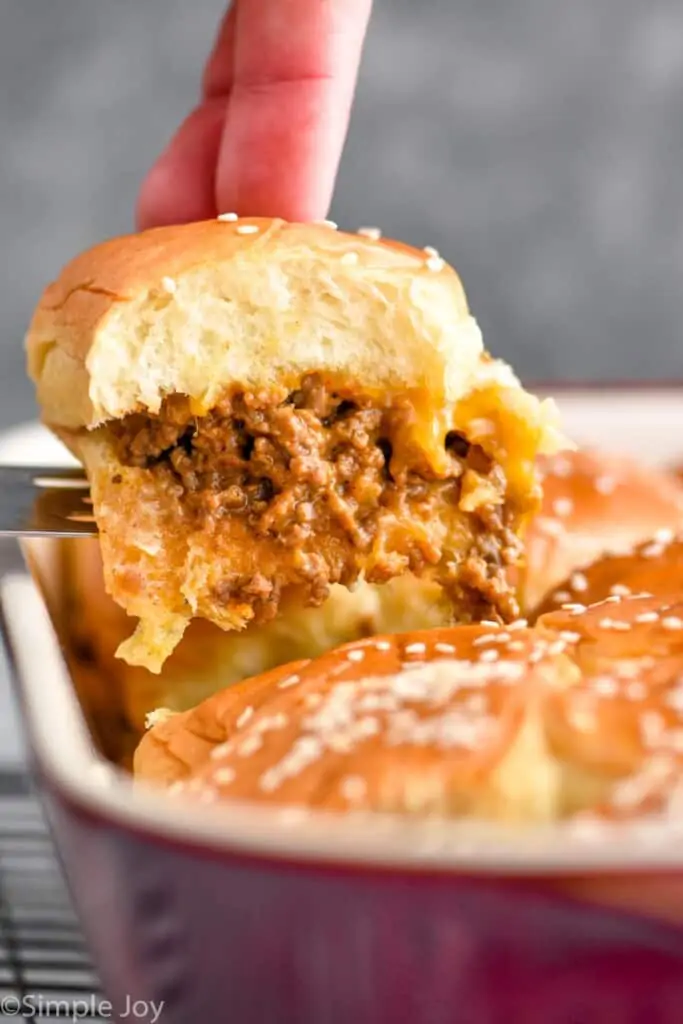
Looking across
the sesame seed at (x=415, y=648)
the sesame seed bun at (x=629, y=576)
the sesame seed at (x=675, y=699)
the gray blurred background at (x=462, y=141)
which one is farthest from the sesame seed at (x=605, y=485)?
the gray blurred background at (x=462, y=141)

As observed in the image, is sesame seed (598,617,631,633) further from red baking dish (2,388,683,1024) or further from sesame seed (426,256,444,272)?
sesame seed (426,256,444,272)

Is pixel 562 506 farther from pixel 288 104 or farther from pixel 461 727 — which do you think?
pixel 461 727

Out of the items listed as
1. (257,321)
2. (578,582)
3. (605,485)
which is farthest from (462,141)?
(257,321)

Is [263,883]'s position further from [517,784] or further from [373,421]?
[373,421]

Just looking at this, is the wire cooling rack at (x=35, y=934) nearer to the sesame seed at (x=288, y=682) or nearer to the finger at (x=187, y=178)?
the sesame seed at (x=288, y=682)

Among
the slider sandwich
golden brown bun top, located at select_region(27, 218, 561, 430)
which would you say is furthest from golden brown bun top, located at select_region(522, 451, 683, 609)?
golden brown bun top, located at select_region(27, 218, 561, 430)
